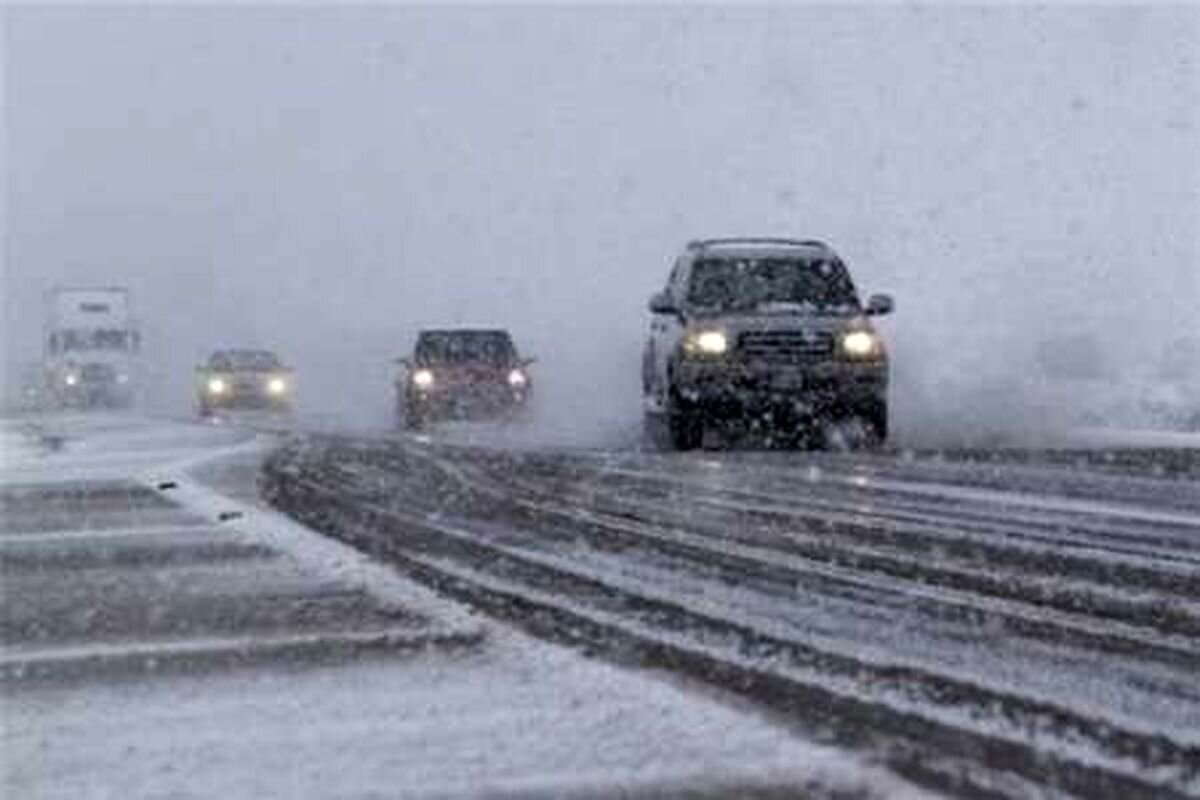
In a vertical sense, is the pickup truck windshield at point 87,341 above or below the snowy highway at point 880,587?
below

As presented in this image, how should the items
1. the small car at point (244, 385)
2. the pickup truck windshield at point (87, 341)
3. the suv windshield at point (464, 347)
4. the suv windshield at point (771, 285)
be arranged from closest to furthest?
the suv windshield at point (771, 285)
the suv windshield at point (464, 347)
the small car at point (244, 385)
the pickup truck windshield at point (87, 341)

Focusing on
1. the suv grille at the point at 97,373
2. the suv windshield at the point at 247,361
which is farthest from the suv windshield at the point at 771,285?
the suv grille at the point at 97,373

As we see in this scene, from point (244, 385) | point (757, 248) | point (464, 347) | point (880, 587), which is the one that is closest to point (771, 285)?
point (757, 248)

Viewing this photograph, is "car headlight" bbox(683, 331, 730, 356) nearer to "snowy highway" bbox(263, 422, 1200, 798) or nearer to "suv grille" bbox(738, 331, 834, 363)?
"suv grille" bbox(738, 331, 834, 363)

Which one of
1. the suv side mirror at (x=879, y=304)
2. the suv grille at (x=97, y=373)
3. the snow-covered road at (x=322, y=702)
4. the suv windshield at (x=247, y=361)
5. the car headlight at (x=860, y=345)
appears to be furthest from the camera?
the suv grille at (x=97, y=373)

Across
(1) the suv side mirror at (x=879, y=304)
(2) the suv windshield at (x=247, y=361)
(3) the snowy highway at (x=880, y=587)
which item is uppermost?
(1) the suv side mirror at (x=879, y=304)

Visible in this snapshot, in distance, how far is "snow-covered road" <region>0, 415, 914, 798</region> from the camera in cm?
451

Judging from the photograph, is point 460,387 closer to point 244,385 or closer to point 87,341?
point 244,385

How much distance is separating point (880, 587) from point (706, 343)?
11.0 metres

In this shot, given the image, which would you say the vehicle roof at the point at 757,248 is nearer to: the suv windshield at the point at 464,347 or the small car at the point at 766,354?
the small car at the point at 766,354

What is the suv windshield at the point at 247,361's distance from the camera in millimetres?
44219

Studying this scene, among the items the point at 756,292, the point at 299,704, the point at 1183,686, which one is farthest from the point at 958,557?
the point at 756,292

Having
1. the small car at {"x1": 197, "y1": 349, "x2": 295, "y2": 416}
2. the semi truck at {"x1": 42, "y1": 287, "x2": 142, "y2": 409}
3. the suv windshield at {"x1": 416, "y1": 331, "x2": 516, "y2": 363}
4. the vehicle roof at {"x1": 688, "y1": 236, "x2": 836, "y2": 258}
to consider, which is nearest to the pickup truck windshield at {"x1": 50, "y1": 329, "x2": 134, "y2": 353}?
the semi truck at {"x1": 42, "y1": 287, "x2": 142, "y2": 409}

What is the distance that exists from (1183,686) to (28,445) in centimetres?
2057
